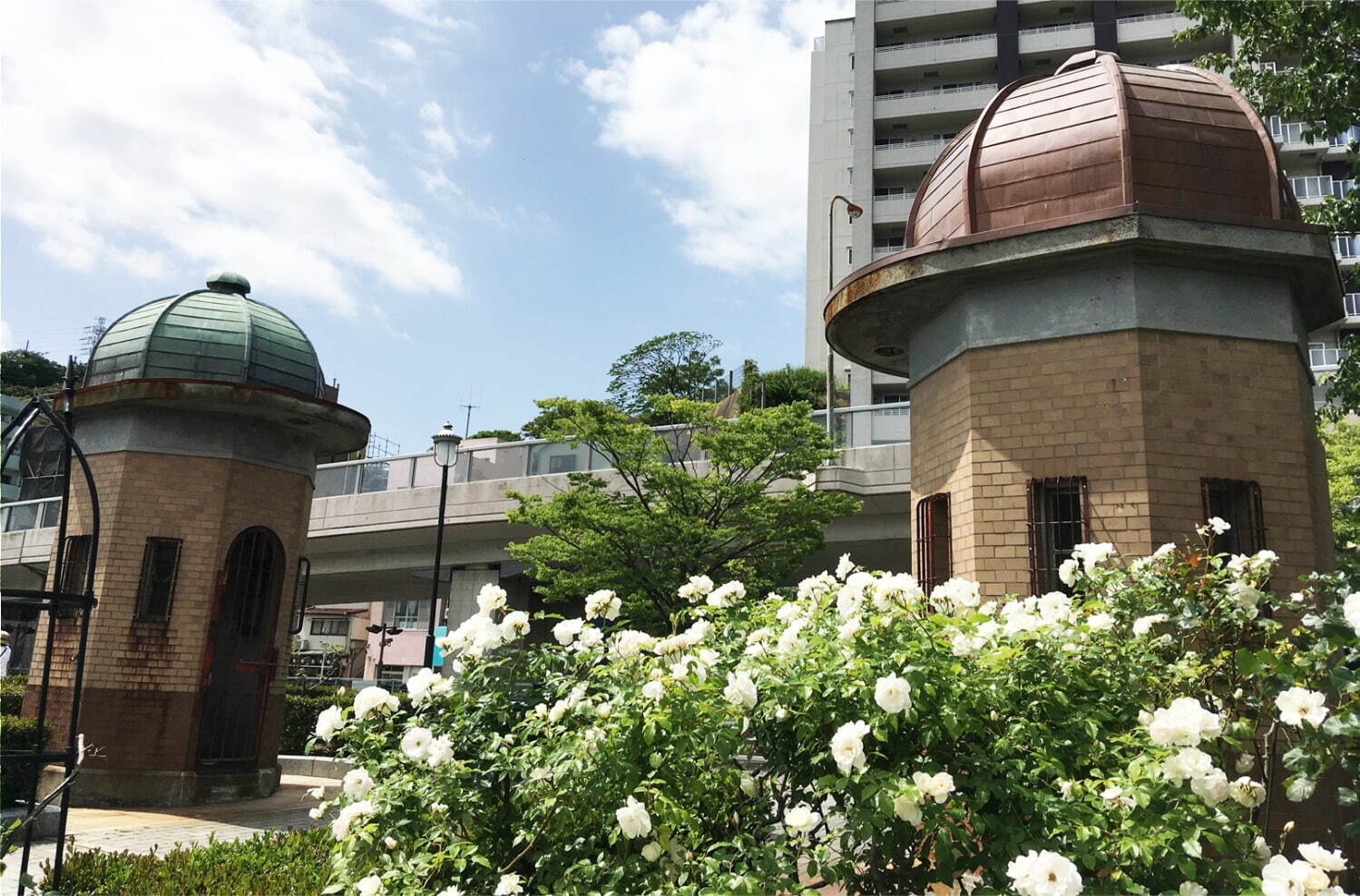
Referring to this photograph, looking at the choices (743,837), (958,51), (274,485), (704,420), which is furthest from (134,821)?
(958,51)

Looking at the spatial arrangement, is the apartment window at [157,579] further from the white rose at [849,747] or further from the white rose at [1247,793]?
the white rose at [1247,793]

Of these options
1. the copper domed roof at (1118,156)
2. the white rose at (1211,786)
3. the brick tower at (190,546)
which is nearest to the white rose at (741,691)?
the white rose at (1211,786)

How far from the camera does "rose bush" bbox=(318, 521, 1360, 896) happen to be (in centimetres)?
381

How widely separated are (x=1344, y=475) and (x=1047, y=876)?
21209mm

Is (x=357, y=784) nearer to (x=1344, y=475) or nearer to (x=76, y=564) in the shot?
(x=76, y=564)

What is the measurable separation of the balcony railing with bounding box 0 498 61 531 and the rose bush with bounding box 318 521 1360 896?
24044mm

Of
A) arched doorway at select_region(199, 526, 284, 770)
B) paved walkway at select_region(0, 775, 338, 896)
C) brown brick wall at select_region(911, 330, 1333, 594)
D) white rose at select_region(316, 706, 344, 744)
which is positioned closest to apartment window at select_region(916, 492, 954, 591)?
brown brick wall at select_region(911, 330, 1333, 594)

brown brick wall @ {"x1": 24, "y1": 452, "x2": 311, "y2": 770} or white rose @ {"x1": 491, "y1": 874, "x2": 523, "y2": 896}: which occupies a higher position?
brown brick wall @ {"x1": 24, "y1": 452, "x2": 311, "y2": 770}

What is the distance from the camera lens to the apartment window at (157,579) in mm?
13516

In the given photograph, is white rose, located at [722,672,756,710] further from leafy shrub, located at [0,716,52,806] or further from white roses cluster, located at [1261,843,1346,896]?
leafy shrub, located at [0,716,52,806]

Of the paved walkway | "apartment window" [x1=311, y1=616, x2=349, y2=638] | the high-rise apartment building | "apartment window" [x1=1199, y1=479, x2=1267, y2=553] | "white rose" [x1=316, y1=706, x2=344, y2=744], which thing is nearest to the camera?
"white rose" [x1=316, y1=706, x2=344, y2=744]

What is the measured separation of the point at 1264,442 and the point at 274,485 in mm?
12445

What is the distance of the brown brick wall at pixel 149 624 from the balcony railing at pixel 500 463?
7193 mm

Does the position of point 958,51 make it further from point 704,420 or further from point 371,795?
point 371,795
